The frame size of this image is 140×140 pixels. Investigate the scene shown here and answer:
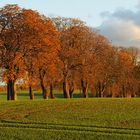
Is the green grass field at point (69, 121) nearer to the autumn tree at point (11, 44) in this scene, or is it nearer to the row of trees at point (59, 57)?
the autumn tree at point (11, 44)

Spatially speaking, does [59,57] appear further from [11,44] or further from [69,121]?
[69,121]

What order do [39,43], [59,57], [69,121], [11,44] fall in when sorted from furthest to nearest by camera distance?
[59,57] < [39,43] < [11,44] < [69,121]

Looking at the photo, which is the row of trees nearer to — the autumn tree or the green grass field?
the autumn tree

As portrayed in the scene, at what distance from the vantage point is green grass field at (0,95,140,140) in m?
27.8

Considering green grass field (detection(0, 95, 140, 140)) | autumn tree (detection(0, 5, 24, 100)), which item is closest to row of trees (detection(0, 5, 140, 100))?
autumn tree (detection(0, 5, 24, 100))

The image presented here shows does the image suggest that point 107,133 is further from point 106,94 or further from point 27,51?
point 106,94

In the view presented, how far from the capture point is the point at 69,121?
35.7m

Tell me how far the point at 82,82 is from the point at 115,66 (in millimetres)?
14465

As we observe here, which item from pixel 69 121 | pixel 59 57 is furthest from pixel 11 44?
pixel 69 121

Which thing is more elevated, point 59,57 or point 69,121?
point 59,57

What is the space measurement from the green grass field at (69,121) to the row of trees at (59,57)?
15.5 metres

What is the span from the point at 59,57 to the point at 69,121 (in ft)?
130

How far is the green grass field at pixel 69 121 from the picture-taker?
27.8 metres

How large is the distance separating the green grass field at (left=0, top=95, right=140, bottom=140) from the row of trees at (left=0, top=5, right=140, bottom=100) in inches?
611
